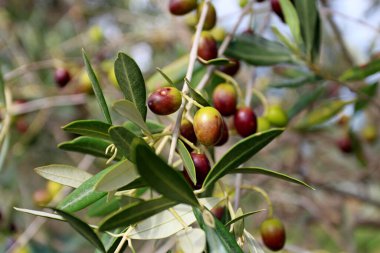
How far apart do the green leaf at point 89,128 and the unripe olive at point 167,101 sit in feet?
0.27

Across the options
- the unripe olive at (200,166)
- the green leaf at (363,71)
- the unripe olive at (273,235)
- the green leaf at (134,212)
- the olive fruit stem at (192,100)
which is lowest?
the unripe olive at (273,235)

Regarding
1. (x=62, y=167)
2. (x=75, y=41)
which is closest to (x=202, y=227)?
(x=62, y=167)

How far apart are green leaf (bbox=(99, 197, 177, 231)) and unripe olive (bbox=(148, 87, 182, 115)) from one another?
182 millimetres

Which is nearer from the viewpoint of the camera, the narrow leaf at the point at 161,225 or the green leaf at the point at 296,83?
the narrow leaf at the point at 161,225

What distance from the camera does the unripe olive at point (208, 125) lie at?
29.5 inches

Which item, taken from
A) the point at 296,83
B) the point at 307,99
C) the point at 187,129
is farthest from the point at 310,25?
the point at 187,129

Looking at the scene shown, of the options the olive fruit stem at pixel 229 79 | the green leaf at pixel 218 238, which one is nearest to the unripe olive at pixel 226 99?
the olive fruit stem at pixel 229 79

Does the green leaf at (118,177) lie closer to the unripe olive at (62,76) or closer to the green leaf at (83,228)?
the green leaf at (83,228)

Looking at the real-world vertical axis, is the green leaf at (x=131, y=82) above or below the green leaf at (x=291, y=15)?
above

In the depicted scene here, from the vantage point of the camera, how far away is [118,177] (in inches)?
27.6

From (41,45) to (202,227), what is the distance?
2.40m

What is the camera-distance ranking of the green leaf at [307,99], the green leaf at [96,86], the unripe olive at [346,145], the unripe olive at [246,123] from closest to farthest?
the green leaf at [96,86]
the unripe olive at [246,123]
the green leaf at [307,99]
the unripe olive at [346,145]

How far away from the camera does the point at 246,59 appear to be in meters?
1.20

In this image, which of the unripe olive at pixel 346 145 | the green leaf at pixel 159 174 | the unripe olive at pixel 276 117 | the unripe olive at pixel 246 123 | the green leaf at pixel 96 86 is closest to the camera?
the green leaf at pixel 159 174
